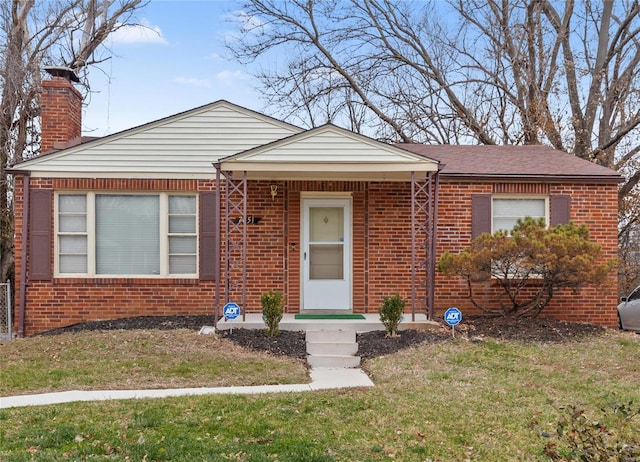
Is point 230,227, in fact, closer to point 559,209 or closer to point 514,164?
point 514,164

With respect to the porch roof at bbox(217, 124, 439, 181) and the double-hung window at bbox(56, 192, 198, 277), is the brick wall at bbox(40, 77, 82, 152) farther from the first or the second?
the porch roof at bbox(217, 124, 439, 181)

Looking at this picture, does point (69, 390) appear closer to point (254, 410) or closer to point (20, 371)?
point (20, 371)

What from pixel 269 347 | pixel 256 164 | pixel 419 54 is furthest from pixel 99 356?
pixel 419 54

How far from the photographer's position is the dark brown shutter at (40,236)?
10453mm

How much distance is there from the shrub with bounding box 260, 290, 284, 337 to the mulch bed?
0.48 ft

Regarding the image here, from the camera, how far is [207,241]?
34.8 feet

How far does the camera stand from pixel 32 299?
10.5 m

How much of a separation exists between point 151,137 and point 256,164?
263 cm

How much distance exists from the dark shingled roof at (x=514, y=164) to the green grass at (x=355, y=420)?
13.9ft

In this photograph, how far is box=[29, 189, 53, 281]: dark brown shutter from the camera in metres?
10.5

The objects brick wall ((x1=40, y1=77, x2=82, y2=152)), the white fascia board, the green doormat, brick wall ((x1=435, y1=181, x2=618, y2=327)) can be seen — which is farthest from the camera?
brick wall ((x1=40, y1=77, x2=82, y2=152))

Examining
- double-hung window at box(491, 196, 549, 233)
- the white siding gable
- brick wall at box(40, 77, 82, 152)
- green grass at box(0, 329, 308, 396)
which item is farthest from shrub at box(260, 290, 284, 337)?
brick wall at box(40, 77, 82, 152)

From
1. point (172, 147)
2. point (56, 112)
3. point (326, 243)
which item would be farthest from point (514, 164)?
point (56, 112)

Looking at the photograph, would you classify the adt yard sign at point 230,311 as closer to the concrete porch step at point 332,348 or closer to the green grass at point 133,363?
the green grass at point 133,363
